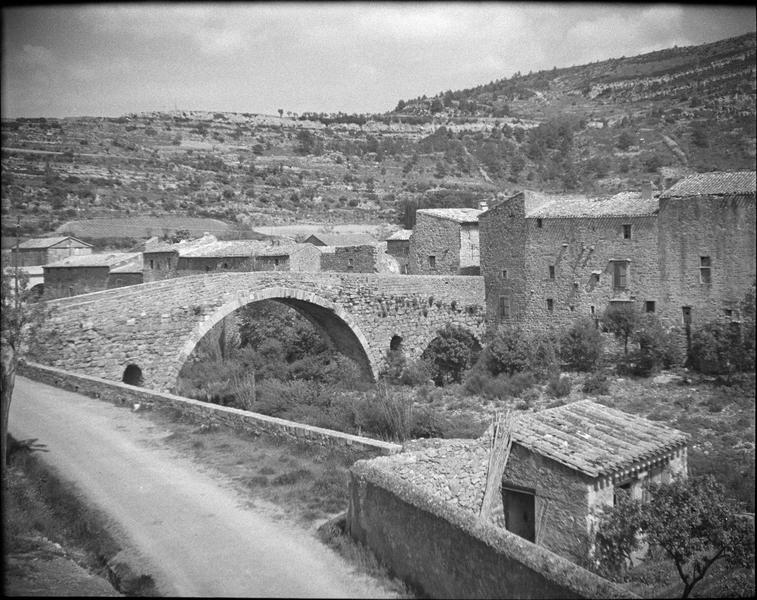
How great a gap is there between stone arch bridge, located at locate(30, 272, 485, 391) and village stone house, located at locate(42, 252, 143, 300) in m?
11.0

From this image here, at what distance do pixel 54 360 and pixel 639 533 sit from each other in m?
12.5

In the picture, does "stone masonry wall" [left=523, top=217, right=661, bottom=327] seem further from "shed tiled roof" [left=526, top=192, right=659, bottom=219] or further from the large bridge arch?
the large bridge arch

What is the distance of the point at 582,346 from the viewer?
883 inches

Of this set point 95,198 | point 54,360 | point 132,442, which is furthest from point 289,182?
point 132,442

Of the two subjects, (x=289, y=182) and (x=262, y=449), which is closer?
(x=262, y=449)

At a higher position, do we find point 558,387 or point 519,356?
point 519,356

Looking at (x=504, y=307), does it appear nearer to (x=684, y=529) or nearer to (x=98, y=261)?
(x=684, y=529)

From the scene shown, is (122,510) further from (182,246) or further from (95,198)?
(95,198)

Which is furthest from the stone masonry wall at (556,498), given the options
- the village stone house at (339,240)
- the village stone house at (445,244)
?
the village stone house at (339,240)

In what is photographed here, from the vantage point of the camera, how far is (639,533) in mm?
8977

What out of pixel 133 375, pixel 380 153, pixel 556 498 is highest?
pixel 380 153

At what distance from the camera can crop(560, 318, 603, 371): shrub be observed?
2231 cm

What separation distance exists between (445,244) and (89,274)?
16066 millimetres

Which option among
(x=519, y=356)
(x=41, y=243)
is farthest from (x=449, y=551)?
(x=41, y=243)
